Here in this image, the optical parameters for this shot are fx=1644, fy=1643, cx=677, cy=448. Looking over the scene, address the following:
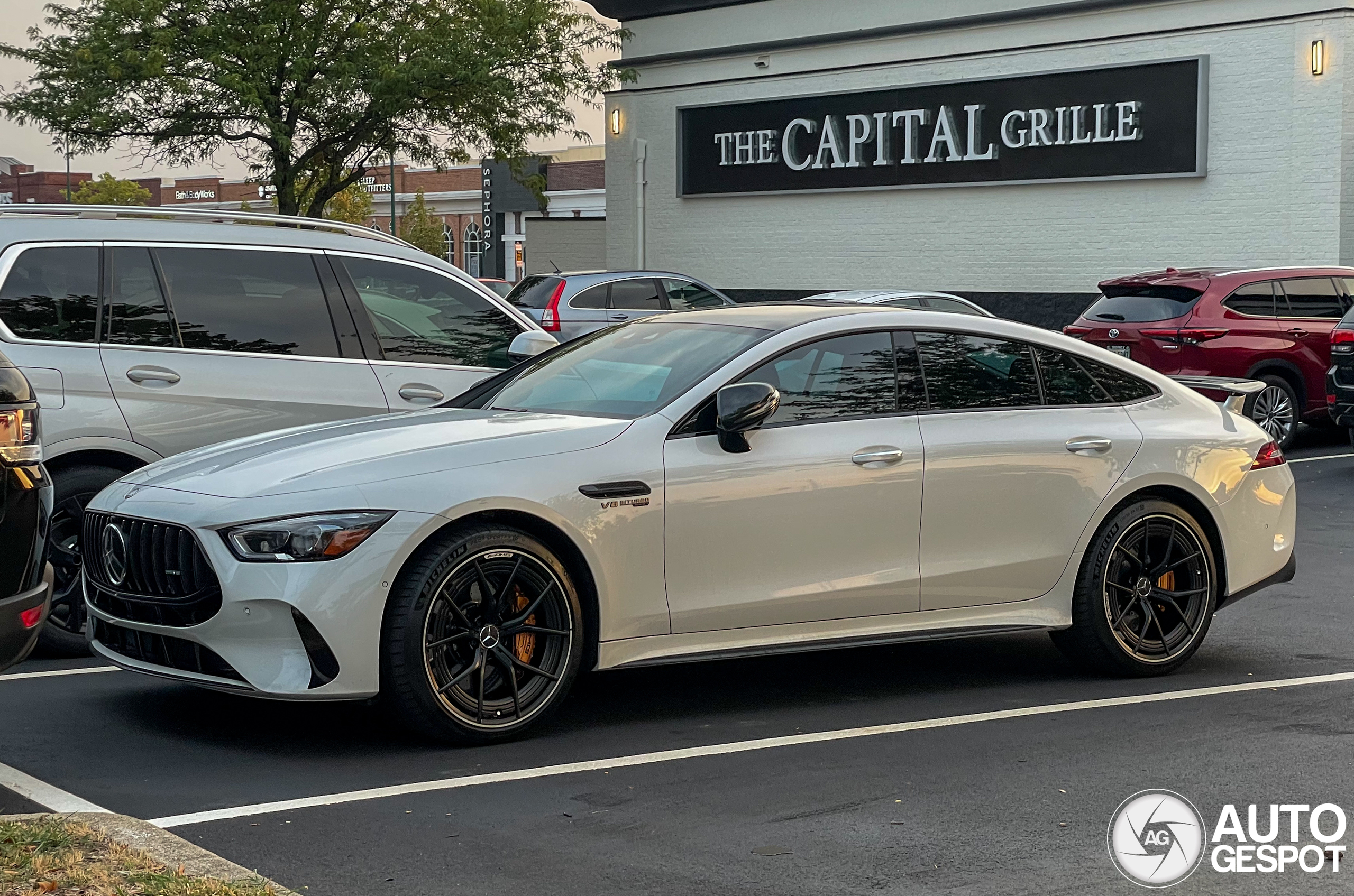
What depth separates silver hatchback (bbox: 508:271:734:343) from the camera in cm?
2048

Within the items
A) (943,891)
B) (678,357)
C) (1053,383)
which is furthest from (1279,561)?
(943,891)

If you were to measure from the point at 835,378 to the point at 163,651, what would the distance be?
8.96 feet

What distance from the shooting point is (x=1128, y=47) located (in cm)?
2628

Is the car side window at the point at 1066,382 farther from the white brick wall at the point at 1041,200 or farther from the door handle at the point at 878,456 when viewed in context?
the white brick wall at the point at 1041,200

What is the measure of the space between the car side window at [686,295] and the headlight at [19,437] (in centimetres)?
1692

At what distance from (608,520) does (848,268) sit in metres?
25.4

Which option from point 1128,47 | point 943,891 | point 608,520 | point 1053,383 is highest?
point 1128,47

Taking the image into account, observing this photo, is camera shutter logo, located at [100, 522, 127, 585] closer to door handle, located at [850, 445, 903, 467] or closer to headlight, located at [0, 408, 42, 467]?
headlight, located at [0, 408, 42, 467]

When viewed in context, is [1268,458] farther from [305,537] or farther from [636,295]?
[636,295]

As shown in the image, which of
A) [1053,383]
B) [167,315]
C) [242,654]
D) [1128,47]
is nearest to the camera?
[242,654]

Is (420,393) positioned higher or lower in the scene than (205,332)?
Result: lower

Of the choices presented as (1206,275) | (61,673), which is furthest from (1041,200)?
(61,673)

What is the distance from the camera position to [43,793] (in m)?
5.11

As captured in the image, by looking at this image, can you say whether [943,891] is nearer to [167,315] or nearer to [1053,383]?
[1053,383]
